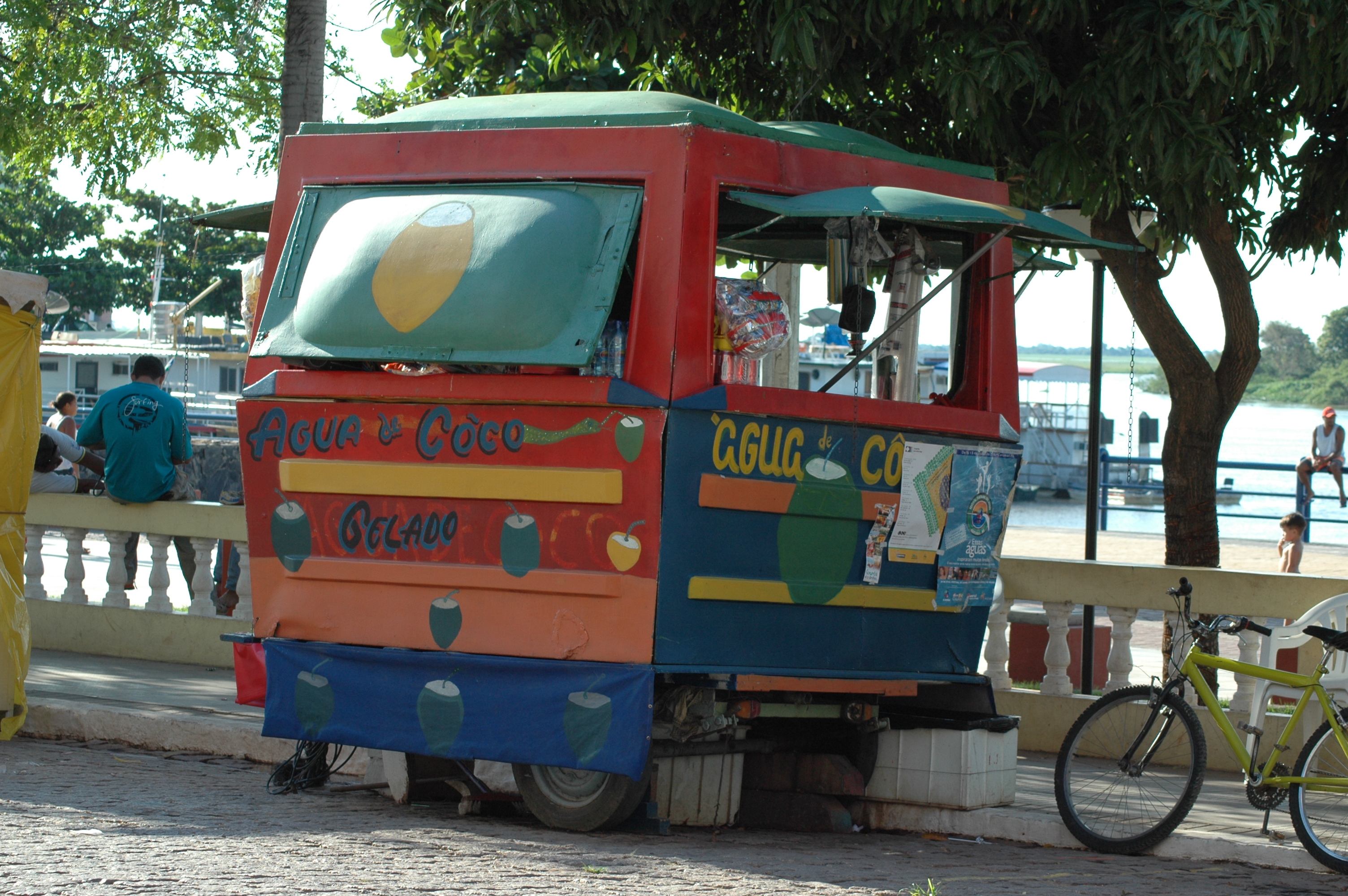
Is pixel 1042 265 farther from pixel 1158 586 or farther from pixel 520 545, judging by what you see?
pixel 520 545

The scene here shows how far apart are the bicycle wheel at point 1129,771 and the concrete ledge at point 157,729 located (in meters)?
3.83

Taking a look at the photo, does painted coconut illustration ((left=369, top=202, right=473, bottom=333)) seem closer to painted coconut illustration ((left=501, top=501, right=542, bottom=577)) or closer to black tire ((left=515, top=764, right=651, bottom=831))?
painted coconut illustration ((left=501, top=501, right=542, bottom=577))

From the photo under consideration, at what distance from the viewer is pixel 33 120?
13.2 metres

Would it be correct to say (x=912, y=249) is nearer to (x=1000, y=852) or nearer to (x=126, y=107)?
(x=1000, y=852)

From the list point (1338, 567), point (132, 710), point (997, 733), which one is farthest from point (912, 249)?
point (1338, 567)

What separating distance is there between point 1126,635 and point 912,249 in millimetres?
2545

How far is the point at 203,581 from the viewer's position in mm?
9531

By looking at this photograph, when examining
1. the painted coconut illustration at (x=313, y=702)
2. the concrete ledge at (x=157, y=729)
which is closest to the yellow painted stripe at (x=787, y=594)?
the painted coconut illustration at (x=313, y=702)

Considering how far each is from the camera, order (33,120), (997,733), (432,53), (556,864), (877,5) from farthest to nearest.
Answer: (33,120)
(432,53)
(877,5)
(997,733)
(556,864)

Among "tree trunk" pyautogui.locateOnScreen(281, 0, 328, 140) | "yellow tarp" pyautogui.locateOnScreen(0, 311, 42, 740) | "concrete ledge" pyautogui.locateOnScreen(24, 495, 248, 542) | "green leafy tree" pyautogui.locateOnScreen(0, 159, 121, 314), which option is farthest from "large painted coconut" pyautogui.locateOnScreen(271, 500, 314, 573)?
"green leafy tree" pyautogui.locateOnScreen(0, 159, 121, 314)

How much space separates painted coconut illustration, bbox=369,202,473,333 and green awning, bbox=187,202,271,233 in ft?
4.40

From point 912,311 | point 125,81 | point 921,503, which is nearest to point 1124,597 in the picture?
point 921,503

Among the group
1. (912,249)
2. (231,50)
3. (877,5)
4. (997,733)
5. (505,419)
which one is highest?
(231,50)

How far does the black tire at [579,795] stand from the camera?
576 centimetres
